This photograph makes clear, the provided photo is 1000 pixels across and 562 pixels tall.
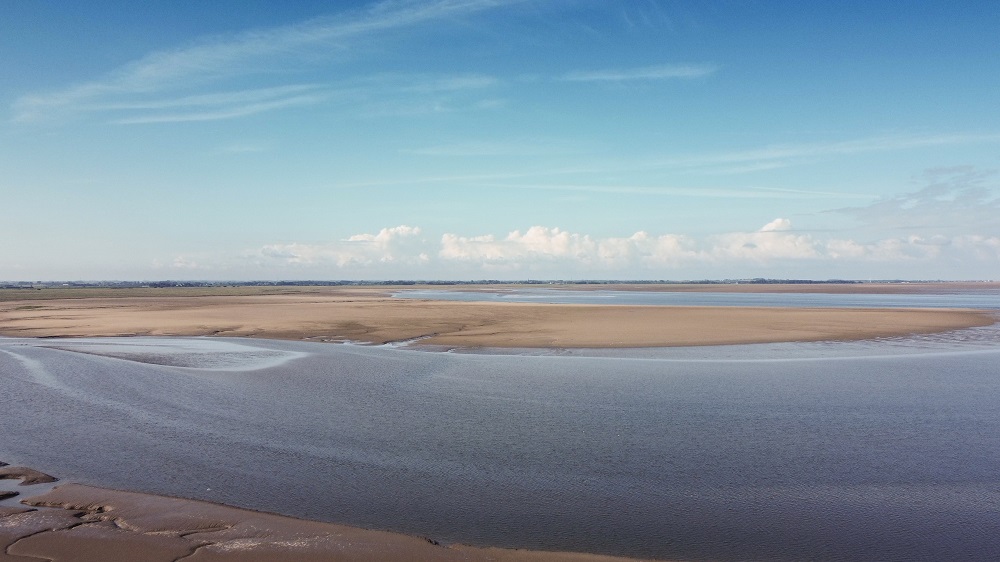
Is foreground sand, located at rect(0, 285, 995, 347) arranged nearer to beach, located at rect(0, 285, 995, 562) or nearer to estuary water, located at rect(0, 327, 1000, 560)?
beach, located at rect(0, 285, 995, 562)

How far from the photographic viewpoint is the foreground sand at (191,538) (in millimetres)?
6680

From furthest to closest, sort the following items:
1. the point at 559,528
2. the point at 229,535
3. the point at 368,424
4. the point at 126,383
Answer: the point at 126,383 → the point at 368,424 → the point at 559,528 → the point at 229,535

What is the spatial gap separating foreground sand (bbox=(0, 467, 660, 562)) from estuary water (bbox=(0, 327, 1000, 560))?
46 centimetres

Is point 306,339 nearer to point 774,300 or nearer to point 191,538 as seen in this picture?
point 191,538

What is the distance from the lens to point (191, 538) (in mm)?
7148

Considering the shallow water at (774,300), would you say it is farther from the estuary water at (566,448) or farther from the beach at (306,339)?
the estuary water at (566,448)

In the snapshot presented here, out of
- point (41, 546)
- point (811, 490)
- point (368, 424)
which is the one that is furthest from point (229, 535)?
point (811, 490)

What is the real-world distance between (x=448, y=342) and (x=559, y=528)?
20481mm

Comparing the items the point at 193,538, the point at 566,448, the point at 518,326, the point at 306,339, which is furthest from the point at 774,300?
the point at 193,538

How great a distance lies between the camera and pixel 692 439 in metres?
12.0

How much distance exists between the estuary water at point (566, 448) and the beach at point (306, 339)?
0.55m

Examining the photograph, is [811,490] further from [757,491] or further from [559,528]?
[559,528]

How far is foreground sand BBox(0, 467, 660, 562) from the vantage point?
6680 mm

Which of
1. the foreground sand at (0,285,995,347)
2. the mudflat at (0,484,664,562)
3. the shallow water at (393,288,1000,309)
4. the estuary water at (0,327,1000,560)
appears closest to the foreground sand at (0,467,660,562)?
the mudflat at (0,484,664,562)
